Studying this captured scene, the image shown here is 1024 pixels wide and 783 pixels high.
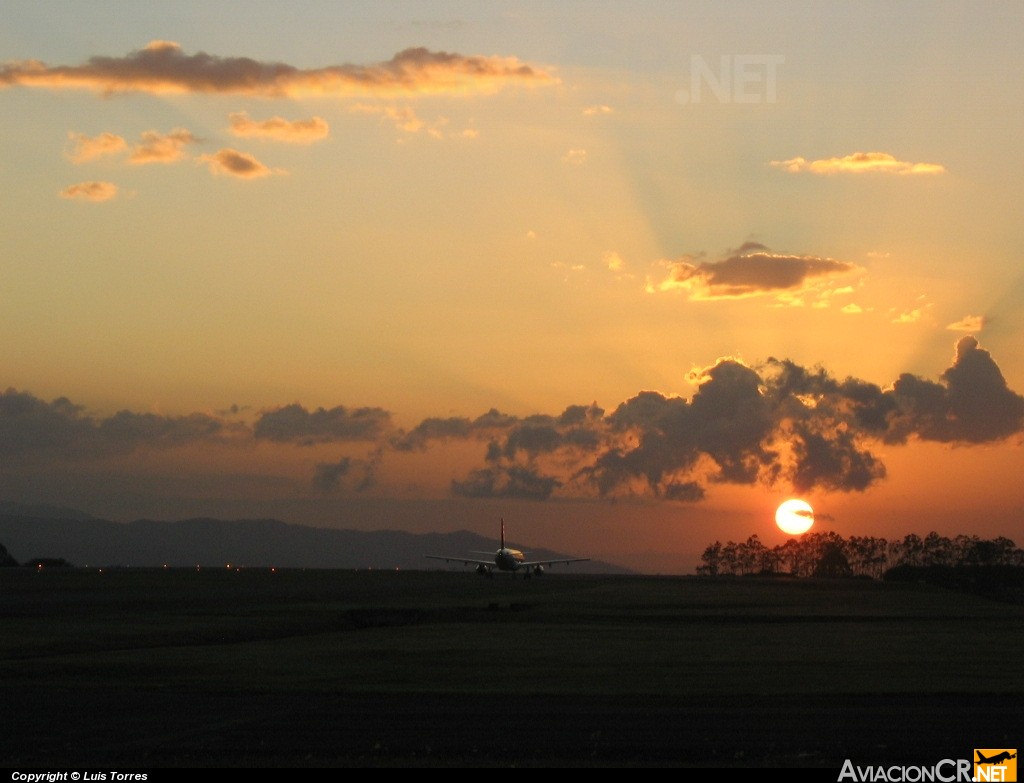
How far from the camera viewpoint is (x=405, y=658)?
5178cm

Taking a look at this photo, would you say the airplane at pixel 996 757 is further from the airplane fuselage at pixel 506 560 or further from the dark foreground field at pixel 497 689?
the airplane fuselage at pixel 506 560

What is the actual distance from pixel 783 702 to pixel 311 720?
13.8m

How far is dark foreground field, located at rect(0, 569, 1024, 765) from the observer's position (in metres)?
28.0

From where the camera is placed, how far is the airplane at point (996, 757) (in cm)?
2578

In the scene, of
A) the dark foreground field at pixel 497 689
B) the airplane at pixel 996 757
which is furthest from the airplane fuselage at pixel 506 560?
the airplane at pixel 996 757

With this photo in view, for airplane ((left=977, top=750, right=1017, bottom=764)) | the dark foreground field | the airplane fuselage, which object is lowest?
the dark foreground field

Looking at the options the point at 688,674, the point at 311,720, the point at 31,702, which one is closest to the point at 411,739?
the point at 311,720

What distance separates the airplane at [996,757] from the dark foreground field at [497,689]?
0.70m

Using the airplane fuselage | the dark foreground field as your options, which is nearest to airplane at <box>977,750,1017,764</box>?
the dark foreground field

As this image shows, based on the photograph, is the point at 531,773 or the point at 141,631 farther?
the point at 141,631

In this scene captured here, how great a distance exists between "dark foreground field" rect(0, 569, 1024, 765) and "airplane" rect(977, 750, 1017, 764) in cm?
70

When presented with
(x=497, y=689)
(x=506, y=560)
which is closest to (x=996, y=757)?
(x=497, y=689)

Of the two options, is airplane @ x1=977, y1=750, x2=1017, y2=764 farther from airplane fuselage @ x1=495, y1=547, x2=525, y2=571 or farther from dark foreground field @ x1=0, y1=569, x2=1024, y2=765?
airplane fuselage @ x1=495, y1=547, x2=525, y2=571

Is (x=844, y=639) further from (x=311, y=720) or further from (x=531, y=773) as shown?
(x=531, y=773)
